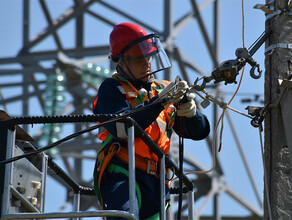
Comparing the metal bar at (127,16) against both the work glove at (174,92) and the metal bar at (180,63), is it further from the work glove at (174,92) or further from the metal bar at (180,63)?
the work glove at (174,92)

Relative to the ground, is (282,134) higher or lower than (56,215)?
higher

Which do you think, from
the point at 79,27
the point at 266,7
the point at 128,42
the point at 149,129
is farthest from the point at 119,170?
the point at 79,27

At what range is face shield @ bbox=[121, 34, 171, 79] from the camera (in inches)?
290

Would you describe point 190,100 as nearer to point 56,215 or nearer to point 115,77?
point 115,77

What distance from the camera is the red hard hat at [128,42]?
24.5 ft

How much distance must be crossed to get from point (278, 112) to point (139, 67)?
1.18m

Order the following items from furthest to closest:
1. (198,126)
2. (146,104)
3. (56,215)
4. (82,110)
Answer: (82,110), (198,126), (146,104), (56,215)

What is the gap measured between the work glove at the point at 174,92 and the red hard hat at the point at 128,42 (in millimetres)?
932

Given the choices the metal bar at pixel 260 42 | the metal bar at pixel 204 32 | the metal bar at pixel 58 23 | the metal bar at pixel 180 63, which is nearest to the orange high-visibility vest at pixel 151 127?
the metal bar at pixel 260 42

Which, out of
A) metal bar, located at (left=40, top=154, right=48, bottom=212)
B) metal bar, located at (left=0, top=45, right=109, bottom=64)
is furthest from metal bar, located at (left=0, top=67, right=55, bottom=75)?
metal bar, located at (left=40, top=154, right=48, bottom=212)

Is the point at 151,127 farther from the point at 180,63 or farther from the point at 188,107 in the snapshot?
the point at 180,63

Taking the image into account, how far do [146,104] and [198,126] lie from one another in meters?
0.72

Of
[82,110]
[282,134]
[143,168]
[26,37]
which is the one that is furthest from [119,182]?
[26,37]

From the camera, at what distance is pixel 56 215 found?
5.96 meters
